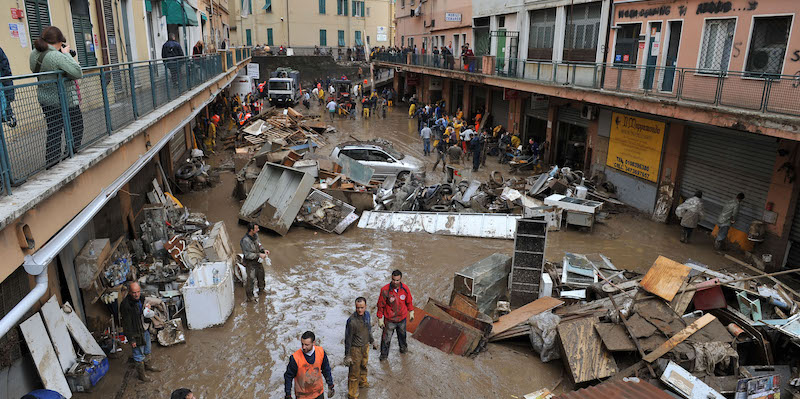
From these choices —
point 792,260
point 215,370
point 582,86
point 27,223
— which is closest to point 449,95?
point 582,86

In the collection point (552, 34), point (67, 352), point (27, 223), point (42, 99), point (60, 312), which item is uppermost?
point (552, 34)

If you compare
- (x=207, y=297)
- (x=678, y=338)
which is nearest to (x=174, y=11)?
(x=207, y=297)

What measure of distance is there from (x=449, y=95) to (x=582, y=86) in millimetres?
17683

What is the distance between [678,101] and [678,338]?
22.7 feet

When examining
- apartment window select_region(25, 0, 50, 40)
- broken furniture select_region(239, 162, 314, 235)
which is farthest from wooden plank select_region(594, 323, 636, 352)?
apartment window select_region(25, 0, 50, 40)

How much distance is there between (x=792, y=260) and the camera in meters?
11.6

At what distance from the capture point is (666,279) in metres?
8.63

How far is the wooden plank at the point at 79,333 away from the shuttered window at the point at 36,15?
15.0 ft

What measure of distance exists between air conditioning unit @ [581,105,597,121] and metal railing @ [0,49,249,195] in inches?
558

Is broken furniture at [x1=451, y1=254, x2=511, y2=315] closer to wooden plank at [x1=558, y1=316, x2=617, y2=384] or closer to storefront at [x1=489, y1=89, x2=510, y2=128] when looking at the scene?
wooden plank at [x1=558, y1=316, x2=617, y2=384]

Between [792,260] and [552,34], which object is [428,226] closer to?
[792,260]

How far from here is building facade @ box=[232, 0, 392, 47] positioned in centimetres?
5400

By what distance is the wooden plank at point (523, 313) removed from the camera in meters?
8.53

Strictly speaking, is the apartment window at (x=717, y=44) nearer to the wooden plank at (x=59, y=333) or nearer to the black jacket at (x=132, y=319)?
the black jacket at (x=132, y=319)
